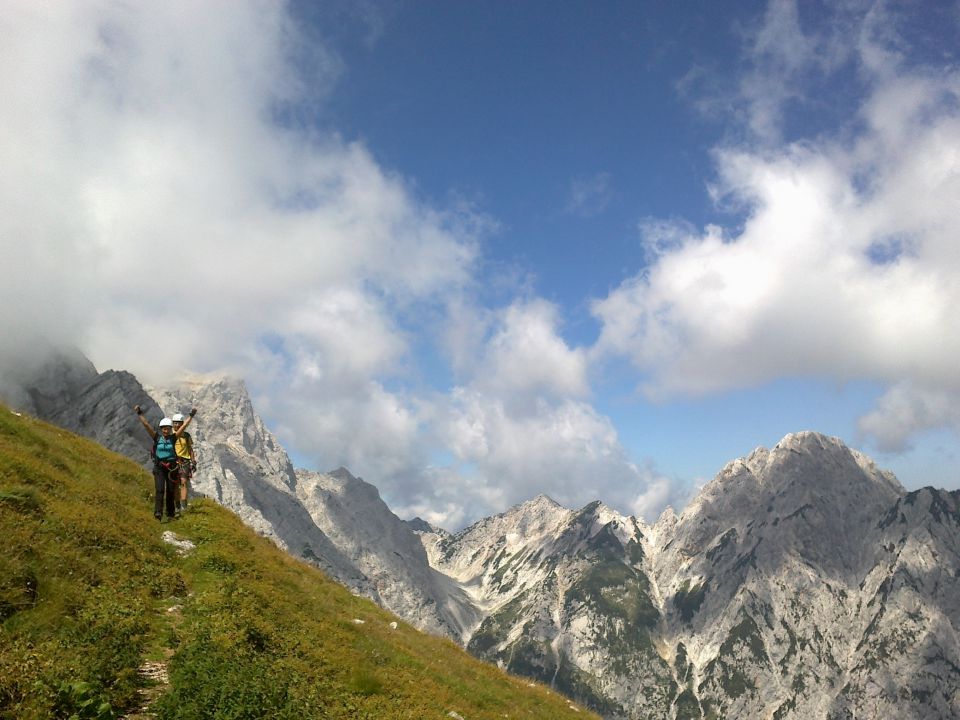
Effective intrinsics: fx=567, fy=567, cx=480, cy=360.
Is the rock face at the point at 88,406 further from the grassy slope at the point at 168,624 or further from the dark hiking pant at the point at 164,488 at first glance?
the grassy slope at the point at 168,624

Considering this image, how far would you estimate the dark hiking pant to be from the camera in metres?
24.2

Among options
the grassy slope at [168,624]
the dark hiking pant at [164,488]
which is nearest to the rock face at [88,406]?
the dark hiking pant at [164,488]

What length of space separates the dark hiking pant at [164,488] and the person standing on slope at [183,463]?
21.9 inches

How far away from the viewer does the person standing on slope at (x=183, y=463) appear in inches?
1010

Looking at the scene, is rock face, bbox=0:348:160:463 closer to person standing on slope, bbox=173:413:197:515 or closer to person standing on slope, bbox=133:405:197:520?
person standing on slope, bbox=173:413:197:515

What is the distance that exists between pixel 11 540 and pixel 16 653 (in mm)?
4562

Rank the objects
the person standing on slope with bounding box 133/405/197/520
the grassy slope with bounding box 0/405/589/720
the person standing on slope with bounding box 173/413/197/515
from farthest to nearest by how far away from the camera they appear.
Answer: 1. the person standing on slope with bounding box 173/413/197/515
2. the person standing on slope with bounding box 133/405/197/520
3. the grassy slope with bounding box 0/405/589/720

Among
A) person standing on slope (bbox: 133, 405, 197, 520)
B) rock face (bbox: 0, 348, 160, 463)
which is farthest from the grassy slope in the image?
rock face (bbox: 0, 348, 160, 463)

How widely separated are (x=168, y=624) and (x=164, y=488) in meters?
10.1

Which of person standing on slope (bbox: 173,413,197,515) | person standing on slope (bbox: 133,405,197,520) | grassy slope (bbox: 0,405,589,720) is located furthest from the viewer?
person standing on slope (bbox: 173,413,197,515)

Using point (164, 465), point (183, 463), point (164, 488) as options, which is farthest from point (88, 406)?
point (164, 465)

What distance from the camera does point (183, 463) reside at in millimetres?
25703

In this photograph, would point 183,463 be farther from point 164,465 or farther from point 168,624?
point 168,624

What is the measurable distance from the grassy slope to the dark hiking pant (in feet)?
2.31
